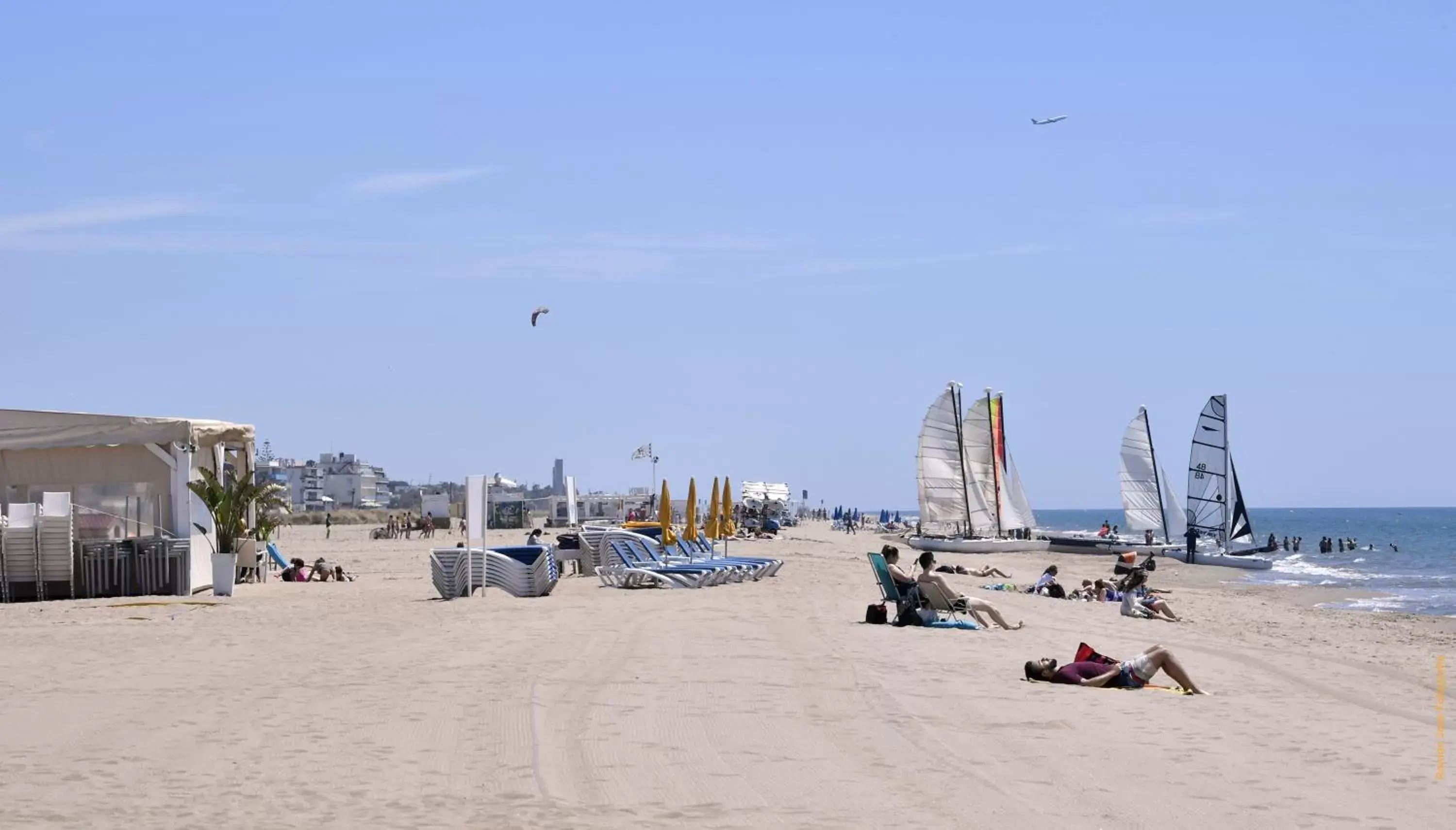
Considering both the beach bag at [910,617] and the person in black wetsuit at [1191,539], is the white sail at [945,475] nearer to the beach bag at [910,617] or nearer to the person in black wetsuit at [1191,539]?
the person in black wetsuit at [1191,539]

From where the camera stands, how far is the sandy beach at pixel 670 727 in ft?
17.3

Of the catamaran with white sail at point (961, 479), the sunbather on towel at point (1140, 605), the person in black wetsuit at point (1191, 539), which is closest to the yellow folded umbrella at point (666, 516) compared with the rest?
the sunbather on towel at point (1140, 605)

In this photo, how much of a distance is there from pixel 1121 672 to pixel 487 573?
29.6ft

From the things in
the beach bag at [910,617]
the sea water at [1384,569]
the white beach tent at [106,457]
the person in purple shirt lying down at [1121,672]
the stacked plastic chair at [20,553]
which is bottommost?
the sea water at [1384,569]

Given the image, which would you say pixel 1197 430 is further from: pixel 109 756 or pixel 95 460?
pixel 109 756

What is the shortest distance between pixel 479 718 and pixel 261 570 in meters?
13.3

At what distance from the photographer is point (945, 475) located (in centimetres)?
4294

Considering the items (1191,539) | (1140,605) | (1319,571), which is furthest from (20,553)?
(1319,571)

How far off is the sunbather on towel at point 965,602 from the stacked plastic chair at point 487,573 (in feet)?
16.6

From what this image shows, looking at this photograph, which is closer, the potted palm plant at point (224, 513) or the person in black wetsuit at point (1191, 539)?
the potted palm plant at point (224, 513)

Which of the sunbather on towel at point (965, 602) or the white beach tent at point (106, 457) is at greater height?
the white beach tent at point (106, 457)

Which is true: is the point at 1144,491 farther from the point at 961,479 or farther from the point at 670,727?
the point at 670,727

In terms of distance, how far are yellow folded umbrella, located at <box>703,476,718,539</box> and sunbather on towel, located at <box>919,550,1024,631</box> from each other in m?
10.2

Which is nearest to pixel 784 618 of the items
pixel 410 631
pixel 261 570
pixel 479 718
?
pixel 410 631
